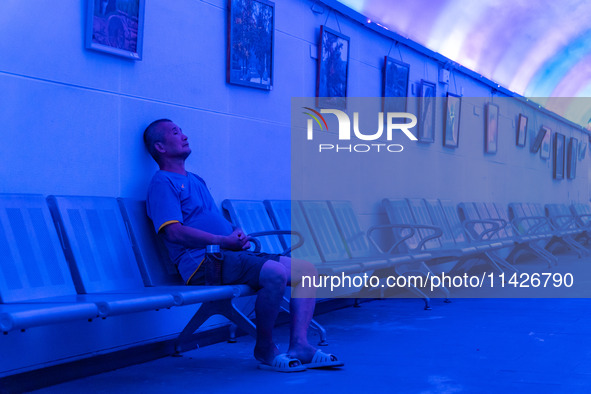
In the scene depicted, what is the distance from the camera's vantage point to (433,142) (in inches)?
322

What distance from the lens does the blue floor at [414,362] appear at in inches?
131

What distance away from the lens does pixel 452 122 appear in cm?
868

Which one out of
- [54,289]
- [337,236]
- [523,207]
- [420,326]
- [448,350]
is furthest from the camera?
[523,207]

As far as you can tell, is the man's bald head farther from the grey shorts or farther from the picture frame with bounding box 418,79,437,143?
the picture frame with bounding box 418,79,437,143

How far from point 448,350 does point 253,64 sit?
2220 mm

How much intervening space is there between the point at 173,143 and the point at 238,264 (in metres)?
0.80

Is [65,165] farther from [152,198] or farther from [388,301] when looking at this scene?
[388,301]

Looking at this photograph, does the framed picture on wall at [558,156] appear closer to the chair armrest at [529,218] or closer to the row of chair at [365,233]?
the chair armrest at [529,218]

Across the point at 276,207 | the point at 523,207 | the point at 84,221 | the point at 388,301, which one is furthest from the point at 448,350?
the point at 523,207

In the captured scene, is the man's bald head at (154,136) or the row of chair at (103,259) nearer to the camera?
the row of chair at (103,259)

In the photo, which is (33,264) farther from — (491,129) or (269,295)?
→ (491,129)

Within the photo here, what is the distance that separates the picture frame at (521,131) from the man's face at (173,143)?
8.45 meters

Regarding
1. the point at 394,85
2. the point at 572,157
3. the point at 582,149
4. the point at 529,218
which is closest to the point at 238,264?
the point at 394,85

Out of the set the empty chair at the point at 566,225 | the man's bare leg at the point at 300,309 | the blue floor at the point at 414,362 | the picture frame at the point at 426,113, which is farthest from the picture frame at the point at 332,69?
the empty chair at the point at 566,225
